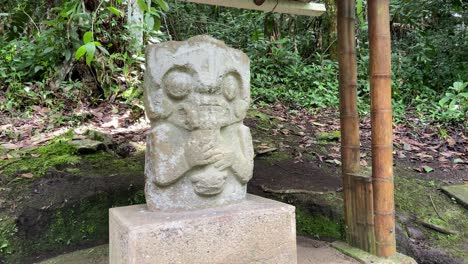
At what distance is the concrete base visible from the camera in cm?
216

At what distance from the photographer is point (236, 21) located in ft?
30.6

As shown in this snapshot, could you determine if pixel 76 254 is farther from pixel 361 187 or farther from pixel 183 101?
pixel 361 187

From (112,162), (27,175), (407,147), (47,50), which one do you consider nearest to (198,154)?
(112,162)

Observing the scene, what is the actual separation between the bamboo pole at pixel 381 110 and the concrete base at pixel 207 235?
78cm

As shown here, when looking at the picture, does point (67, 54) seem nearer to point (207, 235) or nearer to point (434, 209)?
point (207, 235)

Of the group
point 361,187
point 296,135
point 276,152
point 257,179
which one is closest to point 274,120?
point 296,135

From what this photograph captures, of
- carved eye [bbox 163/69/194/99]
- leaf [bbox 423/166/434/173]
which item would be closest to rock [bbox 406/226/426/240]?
leaf [bbox 423/166/434/173]

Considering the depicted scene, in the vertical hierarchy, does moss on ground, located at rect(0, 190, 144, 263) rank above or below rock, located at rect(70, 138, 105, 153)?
below

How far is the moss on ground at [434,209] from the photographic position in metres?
3.55

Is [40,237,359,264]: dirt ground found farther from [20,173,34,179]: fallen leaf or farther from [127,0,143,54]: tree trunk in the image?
[127,0,143,54]: tree trunk

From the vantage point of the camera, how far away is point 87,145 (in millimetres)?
4301

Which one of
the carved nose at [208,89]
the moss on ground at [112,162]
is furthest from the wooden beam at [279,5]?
the moss on ground at [112,162]

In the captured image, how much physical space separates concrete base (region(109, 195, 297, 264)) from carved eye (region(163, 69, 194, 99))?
0.77m

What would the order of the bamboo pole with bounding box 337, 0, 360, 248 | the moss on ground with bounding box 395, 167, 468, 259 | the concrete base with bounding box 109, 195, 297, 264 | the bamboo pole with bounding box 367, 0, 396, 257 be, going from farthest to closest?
1. the moss on ground with bounding box 395, 167, 468, 259
2. the bamboo pole with bounding box 337, 0, 360, 248
3. the bamboo pole with bounding box 367, 0, 396, 257
4. the concrete base with bounding box 109, 195, 297, 264
